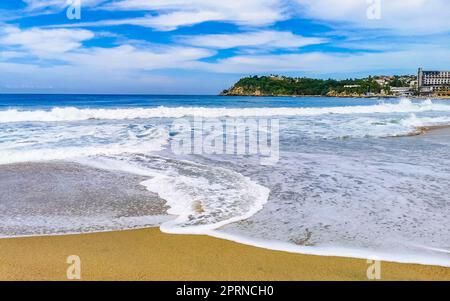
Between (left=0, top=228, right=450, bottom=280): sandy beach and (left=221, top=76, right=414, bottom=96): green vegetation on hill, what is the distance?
491 feet

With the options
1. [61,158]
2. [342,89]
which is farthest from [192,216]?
[342,89]

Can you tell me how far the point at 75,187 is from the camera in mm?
7012

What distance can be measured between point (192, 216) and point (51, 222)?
1.78 metres

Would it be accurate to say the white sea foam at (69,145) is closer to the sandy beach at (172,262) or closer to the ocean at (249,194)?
the ocean at (249,194)

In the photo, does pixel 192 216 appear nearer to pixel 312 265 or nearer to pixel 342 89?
pixel 312 265

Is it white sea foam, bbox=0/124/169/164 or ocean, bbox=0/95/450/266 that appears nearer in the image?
ocean, bbox=0/95/450/266

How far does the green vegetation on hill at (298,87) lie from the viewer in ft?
506

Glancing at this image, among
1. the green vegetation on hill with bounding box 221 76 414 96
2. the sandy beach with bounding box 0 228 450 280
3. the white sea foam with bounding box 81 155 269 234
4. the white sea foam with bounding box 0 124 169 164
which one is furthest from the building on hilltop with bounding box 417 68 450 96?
the sandy beach with bounding box 0 228 450 280

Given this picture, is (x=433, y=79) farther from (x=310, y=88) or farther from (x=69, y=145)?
(x=69, y=145)

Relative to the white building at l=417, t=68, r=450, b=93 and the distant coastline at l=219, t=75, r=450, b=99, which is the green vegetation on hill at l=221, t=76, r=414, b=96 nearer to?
→ the distant coastline at l=219, t=75, r=450, b=99

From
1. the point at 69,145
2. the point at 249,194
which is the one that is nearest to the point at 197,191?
the point at 249,194

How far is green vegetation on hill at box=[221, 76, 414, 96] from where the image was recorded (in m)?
154

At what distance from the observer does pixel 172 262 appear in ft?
12.6

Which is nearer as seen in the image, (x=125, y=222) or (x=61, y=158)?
(x=125, y=222)
